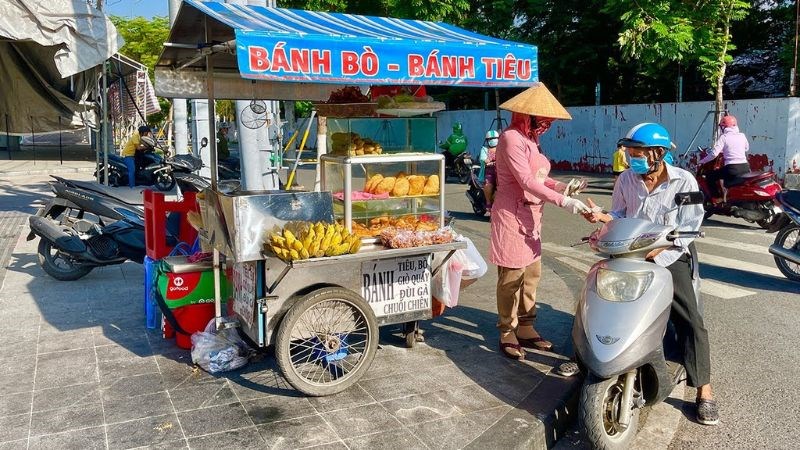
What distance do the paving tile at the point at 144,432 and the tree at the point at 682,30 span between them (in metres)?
13.3

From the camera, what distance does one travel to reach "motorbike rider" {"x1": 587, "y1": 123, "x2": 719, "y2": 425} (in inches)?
140

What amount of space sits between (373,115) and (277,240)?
1.32 metres

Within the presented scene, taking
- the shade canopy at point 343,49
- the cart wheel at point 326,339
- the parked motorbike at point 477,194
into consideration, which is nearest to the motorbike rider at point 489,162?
the parked motorbike at point 477,194

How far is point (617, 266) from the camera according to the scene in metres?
3.35

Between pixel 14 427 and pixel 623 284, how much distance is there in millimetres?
3259

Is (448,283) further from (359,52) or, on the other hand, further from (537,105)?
(359,52)

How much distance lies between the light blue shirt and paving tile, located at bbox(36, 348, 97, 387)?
11.3ft

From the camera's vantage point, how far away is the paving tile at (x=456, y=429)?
3.35 metres

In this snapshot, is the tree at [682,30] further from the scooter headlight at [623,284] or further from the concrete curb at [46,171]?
the concrete curb at [46,171]

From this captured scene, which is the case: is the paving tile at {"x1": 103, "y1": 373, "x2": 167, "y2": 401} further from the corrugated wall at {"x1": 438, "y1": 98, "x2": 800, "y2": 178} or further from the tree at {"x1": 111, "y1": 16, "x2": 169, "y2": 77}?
the tree at {"x1": 111, "y1": 16, "x2": 169, "y2": 77}

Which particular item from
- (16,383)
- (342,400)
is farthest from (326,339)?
(16,383)

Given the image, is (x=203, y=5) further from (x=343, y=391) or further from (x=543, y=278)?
(x=543, y=278)

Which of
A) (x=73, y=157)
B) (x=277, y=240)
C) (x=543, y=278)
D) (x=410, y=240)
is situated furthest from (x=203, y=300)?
(x=73, y=157)

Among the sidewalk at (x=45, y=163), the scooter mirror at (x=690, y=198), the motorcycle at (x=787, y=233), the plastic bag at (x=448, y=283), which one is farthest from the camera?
the sidewalk at (x=45, y=163)
